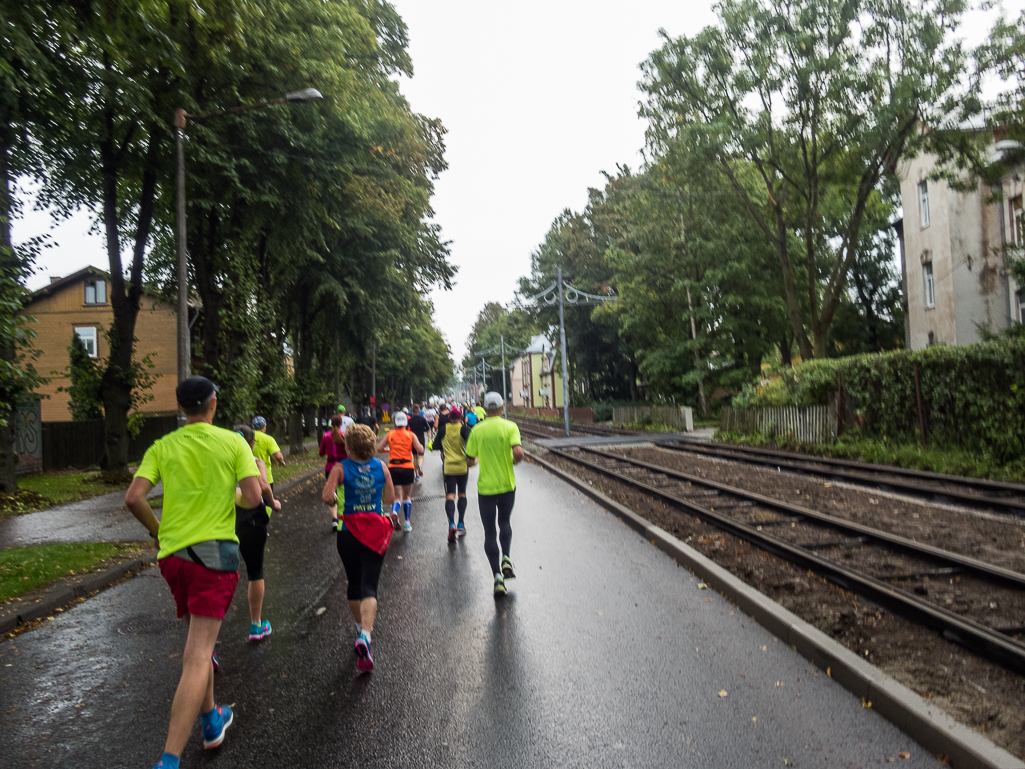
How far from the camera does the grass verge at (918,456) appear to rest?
13617 mm

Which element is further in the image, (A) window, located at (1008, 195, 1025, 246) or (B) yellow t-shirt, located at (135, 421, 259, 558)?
(A) window, located at (1008, 195, 1025, 246)

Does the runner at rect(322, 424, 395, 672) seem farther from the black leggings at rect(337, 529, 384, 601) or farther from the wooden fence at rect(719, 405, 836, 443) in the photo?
the wooden fence at rect(719, 405, 836, 443)

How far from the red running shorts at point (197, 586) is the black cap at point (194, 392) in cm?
79

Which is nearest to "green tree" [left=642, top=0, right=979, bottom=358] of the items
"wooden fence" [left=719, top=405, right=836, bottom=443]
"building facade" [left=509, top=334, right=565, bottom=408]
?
"wooden fence" [left=719, top=405, right=836, bottom=443]

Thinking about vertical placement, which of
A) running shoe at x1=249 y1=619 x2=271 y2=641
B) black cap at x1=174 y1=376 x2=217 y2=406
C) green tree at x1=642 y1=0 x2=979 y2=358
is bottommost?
running shoe at x1=249 y1=619 x2=271 y2=641

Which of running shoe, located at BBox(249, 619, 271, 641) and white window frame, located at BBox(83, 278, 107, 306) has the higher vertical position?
white window frame, located at BBox(83, 278, 107, 306)

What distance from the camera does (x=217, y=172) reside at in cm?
1673

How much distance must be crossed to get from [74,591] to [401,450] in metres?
4.10

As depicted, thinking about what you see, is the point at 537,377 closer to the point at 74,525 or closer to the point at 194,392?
the point at 74,525

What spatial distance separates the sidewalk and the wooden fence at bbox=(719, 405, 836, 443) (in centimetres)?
1721

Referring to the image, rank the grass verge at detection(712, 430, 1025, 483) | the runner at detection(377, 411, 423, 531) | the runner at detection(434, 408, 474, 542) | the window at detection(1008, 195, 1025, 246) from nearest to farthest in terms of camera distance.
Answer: the runner at detection(434, 408, 474, 542)
the runner at detection(377, 411, 423, 531)
the grass verge at detection(712, 430, 1025, 483)
the window at detection(1008, 195, 1025, 246)

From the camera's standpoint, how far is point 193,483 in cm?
379

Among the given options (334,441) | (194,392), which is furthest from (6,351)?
(194,392)

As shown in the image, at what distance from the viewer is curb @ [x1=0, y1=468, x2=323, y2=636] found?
6414 mm
